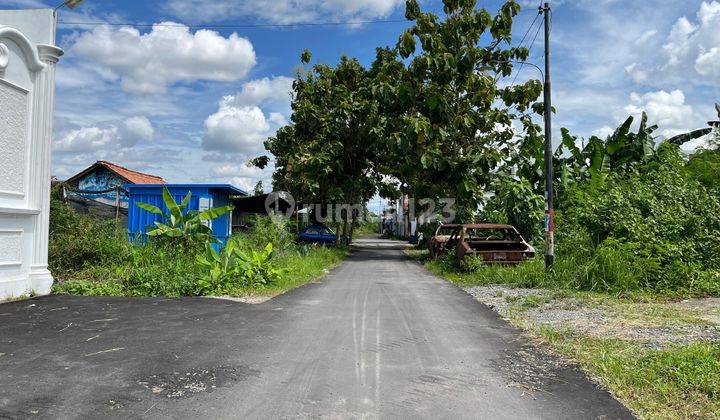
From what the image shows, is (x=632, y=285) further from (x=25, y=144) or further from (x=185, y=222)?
(x=25, y=144)

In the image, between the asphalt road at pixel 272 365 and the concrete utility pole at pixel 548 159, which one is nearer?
the asphalt road at pixel 272 365

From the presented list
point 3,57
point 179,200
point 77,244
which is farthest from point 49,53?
point 179,200

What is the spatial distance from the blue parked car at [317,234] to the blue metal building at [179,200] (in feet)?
49.6

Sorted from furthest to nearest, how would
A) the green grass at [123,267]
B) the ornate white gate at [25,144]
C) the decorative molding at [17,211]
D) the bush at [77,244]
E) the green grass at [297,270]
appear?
1. the bush at [77,244]
2. the green grass at [297,270]
3. the green grass at [123,267]
4. the ornate white gate at [25,144]
5. the decorative molding at [17,211]

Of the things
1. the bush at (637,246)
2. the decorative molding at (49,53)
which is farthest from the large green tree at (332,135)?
the decorative molding at (49,53)

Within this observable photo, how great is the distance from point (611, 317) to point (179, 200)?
13.1m

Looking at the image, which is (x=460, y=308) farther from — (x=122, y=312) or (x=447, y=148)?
(x=447, y=148)

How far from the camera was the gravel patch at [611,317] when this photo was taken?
7.14 meters

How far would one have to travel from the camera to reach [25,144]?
382 inches

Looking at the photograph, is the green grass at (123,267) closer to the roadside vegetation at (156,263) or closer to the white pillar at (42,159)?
the roadside vegetation at (156,263)

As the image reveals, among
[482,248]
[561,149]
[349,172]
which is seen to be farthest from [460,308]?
[349,172]

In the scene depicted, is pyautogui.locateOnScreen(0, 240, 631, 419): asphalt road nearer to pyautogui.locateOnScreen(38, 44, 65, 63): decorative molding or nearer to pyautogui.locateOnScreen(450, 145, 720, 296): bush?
pyautogui.locateOnScreen(450, 145, 720, 296): bush

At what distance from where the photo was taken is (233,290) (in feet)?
35.7

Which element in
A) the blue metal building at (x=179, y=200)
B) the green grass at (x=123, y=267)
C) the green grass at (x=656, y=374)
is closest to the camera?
the green grass at (x=656, y=374)
